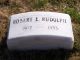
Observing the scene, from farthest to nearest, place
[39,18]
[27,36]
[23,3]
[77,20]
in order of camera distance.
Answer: [23,3]
[77,20]
[39,18]
[27,36]

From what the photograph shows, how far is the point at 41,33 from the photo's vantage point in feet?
9.21

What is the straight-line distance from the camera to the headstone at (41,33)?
9.21 feet

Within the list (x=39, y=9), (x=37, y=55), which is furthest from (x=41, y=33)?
(x=39, y=9)

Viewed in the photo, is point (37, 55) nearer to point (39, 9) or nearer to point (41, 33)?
point (41, 33)

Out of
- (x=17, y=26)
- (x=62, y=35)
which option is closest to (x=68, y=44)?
(x=62, y=35)

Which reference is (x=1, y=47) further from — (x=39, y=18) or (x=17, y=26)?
(x=39, y=18)

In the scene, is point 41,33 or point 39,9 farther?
point 39,9

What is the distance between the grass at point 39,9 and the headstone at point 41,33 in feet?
0.22

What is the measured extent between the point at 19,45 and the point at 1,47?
26 cm

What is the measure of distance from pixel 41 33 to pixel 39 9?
766 mm

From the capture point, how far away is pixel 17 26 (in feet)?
9.66

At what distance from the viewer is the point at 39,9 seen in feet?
11.6

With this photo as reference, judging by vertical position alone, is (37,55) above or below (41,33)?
below

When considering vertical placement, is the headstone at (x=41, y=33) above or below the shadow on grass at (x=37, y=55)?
above
